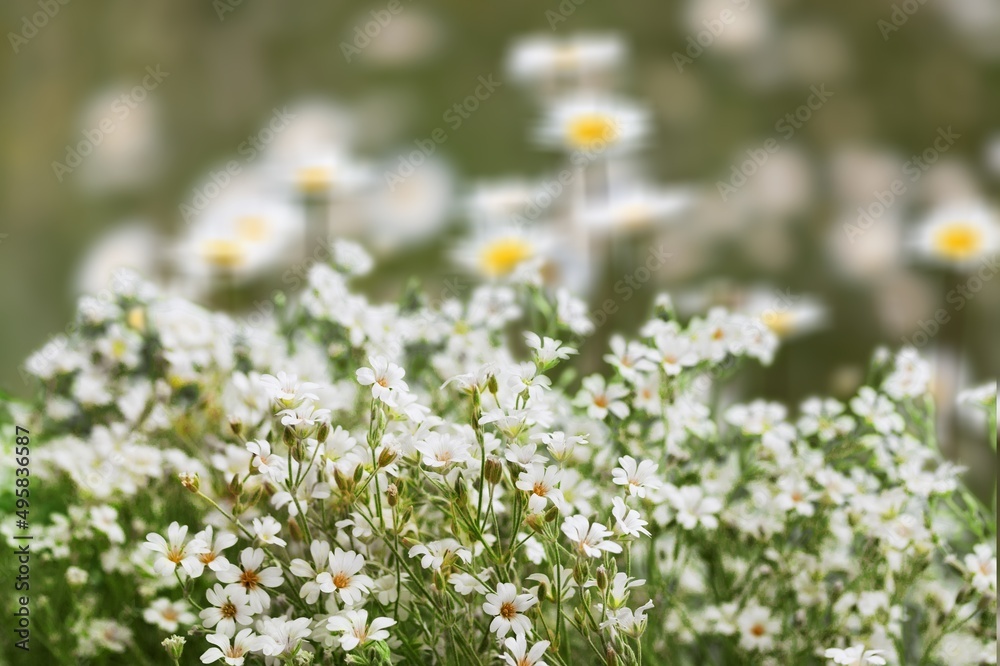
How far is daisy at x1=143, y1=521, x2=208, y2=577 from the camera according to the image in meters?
0.39

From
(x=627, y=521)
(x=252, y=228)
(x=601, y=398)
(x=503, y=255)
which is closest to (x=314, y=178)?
(x=252, y=228)

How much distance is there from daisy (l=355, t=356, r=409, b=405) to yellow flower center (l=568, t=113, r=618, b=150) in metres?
0.64

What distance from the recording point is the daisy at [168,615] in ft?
1.58

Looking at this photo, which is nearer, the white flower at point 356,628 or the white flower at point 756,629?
the white flower at point 356,628

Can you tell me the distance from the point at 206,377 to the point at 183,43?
0.76m

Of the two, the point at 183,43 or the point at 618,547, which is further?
Answer: the point at 183,43

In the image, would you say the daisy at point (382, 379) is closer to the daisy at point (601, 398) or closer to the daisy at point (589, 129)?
the daisy at point (601, 398)

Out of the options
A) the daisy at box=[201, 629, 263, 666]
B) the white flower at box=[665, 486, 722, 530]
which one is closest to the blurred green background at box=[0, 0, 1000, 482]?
the white flower at box=[665, 486, 722, 530]

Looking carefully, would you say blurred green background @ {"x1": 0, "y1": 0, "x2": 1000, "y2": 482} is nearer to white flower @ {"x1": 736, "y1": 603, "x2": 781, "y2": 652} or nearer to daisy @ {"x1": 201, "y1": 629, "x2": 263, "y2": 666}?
white flower @ {"x1": 736, "y1": 603, "x2": 781, "y2": 652}

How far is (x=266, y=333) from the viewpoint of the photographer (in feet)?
2.07

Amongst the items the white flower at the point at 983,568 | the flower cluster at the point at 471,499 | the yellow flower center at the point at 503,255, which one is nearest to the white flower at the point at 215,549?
the flower cluster at the point at 471,499

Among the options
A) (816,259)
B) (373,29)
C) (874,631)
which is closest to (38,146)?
(373,29)

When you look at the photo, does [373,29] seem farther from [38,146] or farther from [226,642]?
[226,642]

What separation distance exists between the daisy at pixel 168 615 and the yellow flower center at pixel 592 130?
663mm
